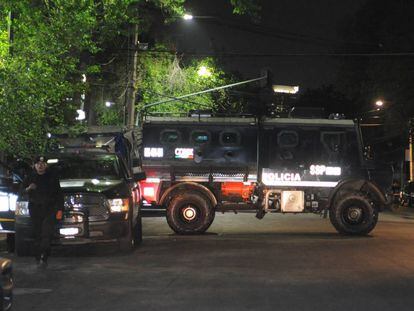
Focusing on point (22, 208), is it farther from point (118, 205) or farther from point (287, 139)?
point (287, 139)

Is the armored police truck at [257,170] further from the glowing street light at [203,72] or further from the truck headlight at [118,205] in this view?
the glowing street light at [203,72]

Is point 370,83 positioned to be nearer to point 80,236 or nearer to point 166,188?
point 166,188

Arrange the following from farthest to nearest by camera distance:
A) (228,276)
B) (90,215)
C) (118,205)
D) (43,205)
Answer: (118,205), (90,215), (43,205), (228,276)

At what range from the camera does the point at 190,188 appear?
15820 millimetres

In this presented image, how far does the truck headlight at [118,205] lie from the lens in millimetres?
11477

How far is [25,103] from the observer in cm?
1462

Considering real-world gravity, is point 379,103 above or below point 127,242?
above

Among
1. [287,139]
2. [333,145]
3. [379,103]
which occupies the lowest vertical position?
[333,145]

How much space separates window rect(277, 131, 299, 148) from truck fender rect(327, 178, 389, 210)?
156 centimetres

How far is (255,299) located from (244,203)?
822 cm

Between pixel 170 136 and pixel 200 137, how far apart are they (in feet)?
2.55

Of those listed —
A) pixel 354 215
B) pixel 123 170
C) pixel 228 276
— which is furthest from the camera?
pixel 354 215

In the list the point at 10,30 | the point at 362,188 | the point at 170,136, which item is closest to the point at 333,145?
the point at 362,188

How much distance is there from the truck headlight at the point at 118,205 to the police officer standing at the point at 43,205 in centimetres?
98
